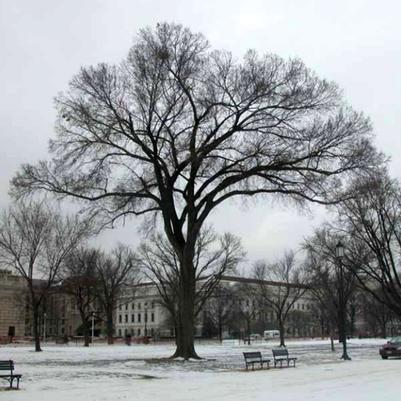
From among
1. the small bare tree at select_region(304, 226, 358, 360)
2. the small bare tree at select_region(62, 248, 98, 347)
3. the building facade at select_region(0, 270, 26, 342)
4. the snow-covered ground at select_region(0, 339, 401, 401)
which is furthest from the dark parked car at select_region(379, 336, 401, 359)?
the building facade at select_region(0, 270, 26, 342)

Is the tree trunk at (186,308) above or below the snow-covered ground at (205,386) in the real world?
above

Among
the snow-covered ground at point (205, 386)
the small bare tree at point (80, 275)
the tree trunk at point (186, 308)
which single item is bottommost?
Answer: the snow-covered ground at point (205, 386)

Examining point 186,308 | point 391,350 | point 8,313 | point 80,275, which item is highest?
point 80,275

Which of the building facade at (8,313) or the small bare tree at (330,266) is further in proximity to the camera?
the building facade at (8,313)

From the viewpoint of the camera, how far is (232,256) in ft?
210

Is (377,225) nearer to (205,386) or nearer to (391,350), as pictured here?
(391,350)

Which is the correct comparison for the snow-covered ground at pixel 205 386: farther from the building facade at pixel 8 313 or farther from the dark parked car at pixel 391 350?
the building facade at pixel 8 313

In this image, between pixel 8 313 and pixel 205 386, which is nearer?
pixel 205 386

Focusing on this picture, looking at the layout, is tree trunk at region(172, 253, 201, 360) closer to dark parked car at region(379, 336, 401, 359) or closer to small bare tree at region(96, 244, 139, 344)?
dark parked car at region(379, 336, 401, 359)

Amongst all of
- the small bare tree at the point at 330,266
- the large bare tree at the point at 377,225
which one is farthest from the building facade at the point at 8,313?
the large bare tree at the point at 377,225

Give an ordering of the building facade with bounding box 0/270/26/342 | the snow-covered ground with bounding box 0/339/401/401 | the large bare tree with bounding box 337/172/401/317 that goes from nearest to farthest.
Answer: the snow-covered ground with bounding box 0/339/401/401 → the large bare tree with bounding box 337/172/401/317 → the building facade with bounding box 0/270/26/342

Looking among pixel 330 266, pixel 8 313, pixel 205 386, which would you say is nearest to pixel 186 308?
pixel 205 386

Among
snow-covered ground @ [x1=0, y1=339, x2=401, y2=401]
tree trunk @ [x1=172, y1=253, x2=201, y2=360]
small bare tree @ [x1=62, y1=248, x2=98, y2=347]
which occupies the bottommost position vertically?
snow-covered ground @ [x1=0, y1=339, x2=401, y2=401]

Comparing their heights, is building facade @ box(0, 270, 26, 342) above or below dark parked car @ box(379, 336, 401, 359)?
above
